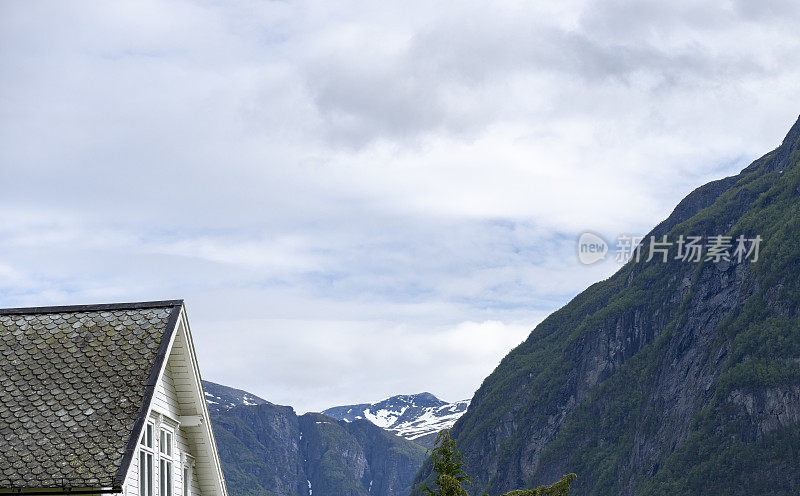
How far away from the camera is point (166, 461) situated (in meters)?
25.9

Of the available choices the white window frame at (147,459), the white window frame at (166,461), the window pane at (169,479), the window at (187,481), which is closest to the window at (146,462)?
the white window frame at (147,459)

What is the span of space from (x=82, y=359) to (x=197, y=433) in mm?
5440

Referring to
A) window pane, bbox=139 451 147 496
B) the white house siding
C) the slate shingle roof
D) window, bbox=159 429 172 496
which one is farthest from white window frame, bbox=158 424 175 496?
the slate shingle roof

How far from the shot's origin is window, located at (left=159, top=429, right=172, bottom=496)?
2550 cm

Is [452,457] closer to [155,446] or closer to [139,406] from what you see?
[155,446]

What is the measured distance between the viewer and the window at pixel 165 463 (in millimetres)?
25500

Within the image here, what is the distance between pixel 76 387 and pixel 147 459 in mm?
2946

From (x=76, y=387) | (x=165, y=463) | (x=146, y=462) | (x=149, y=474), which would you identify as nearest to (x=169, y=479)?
(x=165, y=463)

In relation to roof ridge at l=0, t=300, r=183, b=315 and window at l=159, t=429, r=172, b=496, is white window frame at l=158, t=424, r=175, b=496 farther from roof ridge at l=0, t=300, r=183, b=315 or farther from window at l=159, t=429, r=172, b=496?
roof ridge at l=0, t=300, r=183, b=315

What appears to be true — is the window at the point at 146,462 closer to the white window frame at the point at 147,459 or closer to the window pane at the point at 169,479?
the white window frame at the point at 147,459

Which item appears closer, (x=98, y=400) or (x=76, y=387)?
(x=98, y=400)

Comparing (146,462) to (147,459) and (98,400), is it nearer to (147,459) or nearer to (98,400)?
(147,459)

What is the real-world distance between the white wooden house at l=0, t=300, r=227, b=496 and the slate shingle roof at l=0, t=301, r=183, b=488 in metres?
0.02

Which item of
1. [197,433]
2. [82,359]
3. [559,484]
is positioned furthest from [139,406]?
[559,484]
